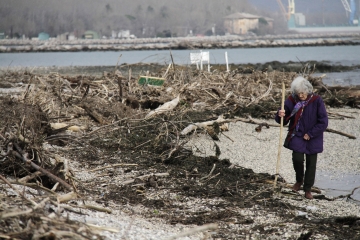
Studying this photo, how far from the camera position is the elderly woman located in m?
6.29

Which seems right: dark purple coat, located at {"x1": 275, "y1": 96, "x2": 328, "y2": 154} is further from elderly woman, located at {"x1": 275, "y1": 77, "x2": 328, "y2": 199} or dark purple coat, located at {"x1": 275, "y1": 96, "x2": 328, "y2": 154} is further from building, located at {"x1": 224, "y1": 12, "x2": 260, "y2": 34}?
building, located at {"x1": 224, "y1": 12, "x2": 260, "y2": 34}

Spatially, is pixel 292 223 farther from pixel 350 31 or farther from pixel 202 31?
pixel 350 31

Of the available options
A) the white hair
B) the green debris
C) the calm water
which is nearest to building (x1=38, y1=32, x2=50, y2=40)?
the calm water

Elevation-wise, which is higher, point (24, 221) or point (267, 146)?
point (24, 221)

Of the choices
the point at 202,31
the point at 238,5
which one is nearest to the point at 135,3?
the point at 202,31

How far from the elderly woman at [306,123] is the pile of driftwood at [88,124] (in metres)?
1.84

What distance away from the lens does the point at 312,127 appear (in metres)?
6.34

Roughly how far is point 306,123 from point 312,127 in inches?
3.0

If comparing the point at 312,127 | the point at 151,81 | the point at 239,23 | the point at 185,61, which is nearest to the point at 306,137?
the point at 312,127

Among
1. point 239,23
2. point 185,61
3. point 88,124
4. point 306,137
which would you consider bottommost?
point 185,61

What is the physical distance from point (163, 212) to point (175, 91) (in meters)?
7.32

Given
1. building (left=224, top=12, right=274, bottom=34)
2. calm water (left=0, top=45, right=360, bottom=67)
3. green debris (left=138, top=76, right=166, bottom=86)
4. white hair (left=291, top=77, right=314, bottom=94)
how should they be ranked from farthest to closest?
1. building (left=224, top=12, right=274, bottom=34)
2. calm water (left=0, top=45, right=360, bottom=67)
3. green debris (left=138, top=76, right=166, bottom=86)
4. white hair (left=291, top=77, right=314, bottom=94)

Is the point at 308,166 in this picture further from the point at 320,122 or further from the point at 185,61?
the point at 185,61

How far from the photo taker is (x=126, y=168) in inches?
289
